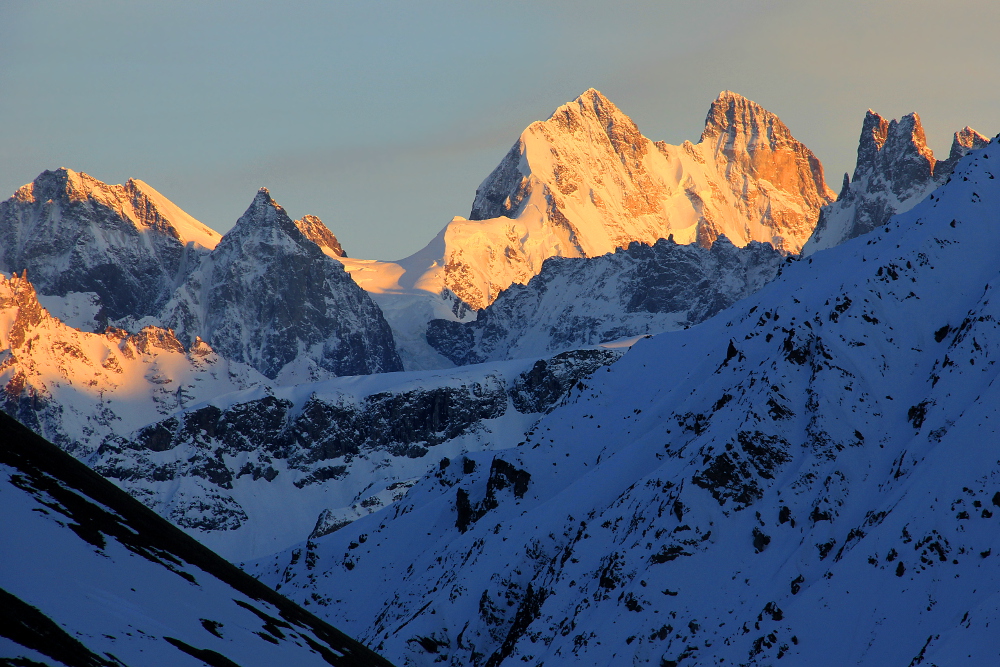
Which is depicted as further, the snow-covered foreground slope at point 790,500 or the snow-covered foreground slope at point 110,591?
the snow-covered foreground slope at point 790,500

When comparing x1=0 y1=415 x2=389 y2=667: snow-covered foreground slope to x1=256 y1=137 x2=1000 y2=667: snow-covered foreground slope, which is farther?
x1=256 y1=137 x2=1000 y2=667: snow-covered foreground slope

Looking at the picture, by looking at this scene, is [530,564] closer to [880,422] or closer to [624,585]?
[624,585]

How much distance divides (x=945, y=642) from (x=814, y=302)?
2237 inches

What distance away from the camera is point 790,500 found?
126 metres

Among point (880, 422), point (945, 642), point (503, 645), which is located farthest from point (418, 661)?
point (945, 642)

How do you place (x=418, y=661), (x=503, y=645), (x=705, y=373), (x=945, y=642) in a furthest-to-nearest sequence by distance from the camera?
(x=705, y=373) < (x=418, y=661) < (x=503, y=645) < (x=945, y=642)

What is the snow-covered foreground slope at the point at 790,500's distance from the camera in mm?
105188

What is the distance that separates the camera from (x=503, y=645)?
141 metres

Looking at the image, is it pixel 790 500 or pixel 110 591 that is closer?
pixel 110 591

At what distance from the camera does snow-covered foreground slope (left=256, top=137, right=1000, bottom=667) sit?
105 metres

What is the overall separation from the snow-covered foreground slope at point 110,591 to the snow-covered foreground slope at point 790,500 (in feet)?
120

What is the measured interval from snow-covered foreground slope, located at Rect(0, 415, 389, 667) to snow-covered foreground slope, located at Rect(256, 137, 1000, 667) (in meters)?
36.7

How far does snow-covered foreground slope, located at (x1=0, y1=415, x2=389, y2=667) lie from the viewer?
210 ft

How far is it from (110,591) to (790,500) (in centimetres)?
7309
